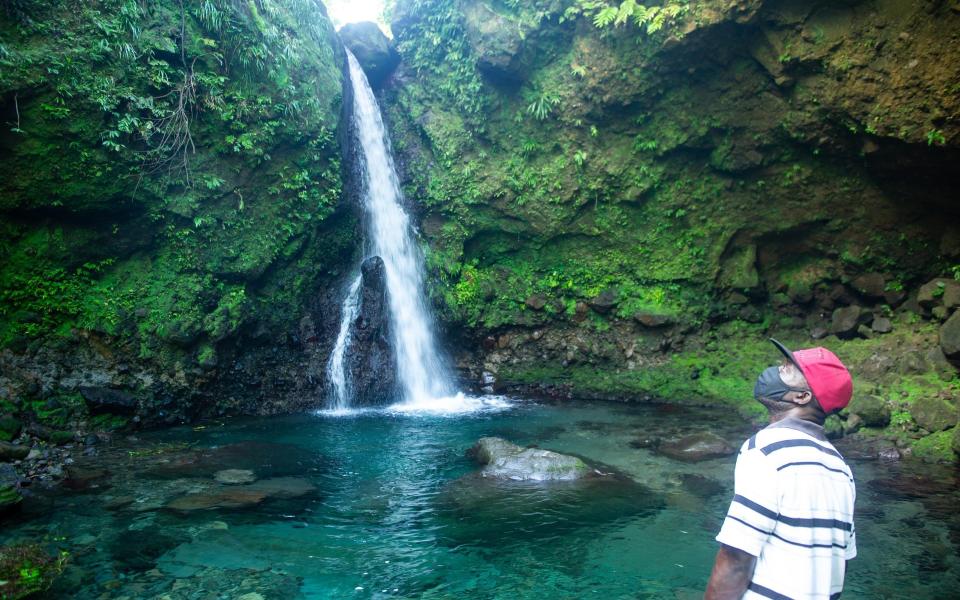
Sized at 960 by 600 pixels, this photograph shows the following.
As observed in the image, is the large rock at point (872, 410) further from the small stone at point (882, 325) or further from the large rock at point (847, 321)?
the large rock at point (847, 321)

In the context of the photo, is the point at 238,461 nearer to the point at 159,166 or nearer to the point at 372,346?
the point at 372,346

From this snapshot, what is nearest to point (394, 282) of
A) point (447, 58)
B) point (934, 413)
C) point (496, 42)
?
point (447, 58)

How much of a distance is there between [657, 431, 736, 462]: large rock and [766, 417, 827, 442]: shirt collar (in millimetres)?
5428

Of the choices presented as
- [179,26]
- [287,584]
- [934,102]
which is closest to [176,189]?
[179,26]

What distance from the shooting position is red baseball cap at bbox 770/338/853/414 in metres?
2.25

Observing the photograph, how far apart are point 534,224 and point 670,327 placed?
11.7 ft

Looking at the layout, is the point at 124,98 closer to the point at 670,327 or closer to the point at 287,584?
the point at 287,584

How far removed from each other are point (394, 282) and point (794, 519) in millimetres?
10985

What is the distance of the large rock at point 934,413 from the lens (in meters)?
7.62

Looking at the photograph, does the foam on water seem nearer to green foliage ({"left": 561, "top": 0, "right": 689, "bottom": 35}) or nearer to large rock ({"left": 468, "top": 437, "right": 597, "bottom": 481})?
large rock ({"left": 468, "top": 437, "right": 597, "bottom": 481})

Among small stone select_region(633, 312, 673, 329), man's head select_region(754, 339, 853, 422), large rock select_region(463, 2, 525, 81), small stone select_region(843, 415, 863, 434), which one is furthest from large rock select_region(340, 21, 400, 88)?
man's head select_region(754, 339, 853, 422)

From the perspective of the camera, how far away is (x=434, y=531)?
5.33 meters

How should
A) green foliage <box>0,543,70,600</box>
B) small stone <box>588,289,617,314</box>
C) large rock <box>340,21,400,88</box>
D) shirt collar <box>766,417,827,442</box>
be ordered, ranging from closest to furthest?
shirt collar <box>766,417,827,442</box>, green foliage <box>0,543,70,600</box>, small stone <box>588,289,617,314</box>, large rock <box>340,21,400,88</box>

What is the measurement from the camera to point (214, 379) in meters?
10.1
